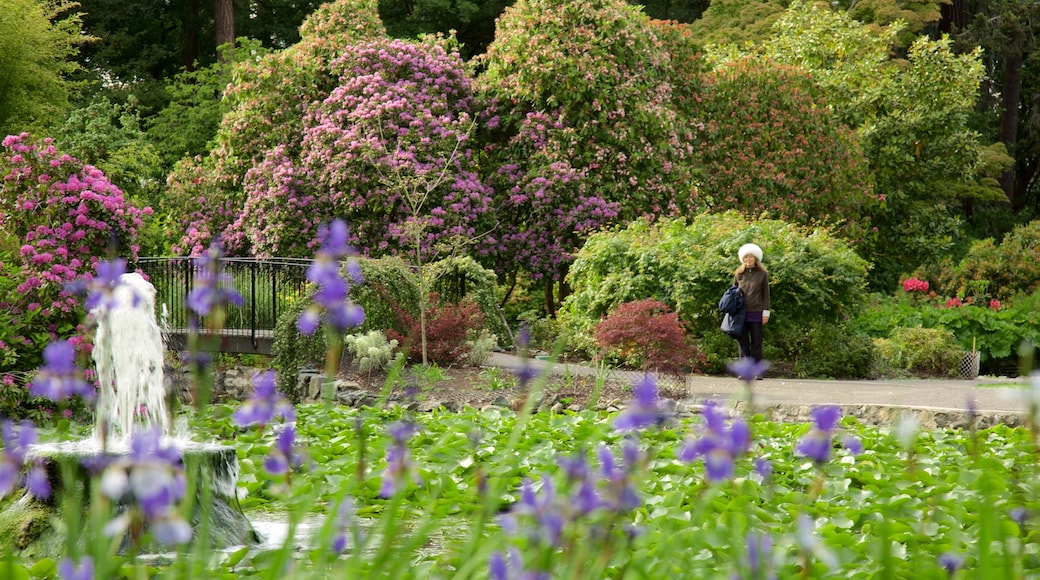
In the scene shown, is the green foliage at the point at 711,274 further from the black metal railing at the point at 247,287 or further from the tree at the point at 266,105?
the tree at the point at 266,105

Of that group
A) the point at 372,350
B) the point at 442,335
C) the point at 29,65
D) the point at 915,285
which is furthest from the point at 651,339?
the point at 29,65

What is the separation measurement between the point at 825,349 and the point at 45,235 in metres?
7.96

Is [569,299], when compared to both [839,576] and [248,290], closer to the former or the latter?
[248,290]

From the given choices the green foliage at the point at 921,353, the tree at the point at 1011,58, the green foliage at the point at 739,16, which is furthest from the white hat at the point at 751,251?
the tree at the point at 1011,58

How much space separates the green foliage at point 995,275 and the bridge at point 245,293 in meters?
10.2

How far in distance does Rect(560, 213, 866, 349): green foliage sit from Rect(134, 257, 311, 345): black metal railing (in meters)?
3.84

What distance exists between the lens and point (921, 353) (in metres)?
13.2

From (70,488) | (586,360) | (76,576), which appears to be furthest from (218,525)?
(586,360)

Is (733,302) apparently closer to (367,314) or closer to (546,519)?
(367,314)

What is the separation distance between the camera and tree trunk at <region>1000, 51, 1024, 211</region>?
26719 millimetres

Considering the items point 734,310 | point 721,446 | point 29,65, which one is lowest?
point 734,310

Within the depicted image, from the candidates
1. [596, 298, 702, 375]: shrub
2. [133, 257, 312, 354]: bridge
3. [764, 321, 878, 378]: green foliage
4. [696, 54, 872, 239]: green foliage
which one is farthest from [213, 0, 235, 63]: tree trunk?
[596, 298, 702, 375]: shrub

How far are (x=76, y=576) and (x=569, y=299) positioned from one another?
11557mm

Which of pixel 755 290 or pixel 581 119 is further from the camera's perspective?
pixel 581 119
